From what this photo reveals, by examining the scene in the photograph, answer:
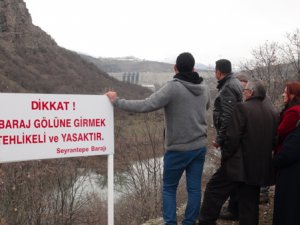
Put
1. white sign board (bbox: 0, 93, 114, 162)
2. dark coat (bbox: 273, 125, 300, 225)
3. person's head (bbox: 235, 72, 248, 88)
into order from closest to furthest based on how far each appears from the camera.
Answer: white sign board (bbox: 0, 93, 114, 162), dark coat (bbox: 273, 125, 300, 225), person's head (bbox: 235, 72, 248, 88)

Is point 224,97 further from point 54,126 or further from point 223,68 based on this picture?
point 54,126

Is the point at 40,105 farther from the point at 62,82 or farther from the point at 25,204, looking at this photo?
the point at 62,82

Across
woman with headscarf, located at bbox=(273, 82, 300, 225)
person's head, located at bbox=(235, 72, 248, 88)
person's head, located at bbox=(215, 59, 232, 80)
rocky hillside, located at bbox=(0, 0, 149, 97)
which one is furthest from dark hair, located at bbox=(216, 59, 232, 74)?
rocky hillside, located at bbox=(0, 0, 149, 97)

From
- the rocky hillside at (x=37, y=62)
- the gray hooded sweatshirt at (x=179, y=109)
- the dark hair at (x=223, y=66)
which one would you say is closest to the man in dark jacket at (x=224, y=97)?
the dark hair at (x=223, y=66)

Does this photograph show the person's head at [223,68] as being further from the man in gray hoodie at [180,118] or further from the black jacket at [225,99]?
the man in gray hoodie at [180,118]

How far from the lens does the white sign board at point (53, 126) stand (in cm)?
356

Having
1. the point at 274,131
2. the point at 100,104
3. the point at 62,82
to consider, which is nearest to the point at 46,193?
the point at 100,104

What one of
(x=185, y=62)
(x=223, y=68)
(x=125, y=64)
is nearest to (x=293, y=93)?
(x=223, y=68)

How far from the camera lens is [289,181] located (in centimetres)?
386

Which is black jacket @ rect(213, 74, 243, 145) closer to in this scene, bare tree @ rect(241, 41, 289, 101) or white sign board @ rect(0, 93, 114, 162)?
white sign board @ rect(0, 93, 114, 162)

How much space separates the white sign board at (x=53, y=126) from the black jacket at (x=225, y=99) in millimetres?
1068

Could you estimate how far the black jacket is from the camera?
423cm

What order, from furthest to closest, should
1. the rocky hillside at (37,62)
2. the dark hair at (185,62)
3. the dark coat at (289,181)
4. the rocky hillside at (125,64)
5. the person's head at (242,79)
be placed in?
the rocky hillside at (125,64), the rocky hillside at (37,62), the person's head at (242,79), the dark hair at (185,62), the dark coat at (289,181)

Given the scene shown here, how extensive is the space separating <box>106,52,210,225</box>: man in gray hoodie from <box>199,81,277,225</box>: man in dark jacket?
0.93 ft
